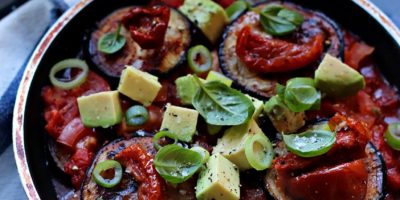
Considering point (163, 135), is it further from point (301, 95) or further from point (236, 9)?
point (236, 9)

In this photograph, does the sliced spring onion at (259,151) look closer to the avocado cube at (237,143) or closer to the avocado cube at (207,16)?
the avocado cube at (237,143)

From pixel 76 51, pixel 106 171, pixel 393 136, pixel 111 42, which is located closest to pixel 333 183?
pixel 393 136

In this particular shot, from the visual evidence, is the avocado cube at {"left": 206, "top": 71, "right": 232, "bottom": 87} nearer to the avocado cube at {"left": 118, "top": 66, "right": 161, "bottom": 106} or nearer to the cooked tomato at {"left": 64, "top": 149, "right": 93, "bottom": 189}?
the avocado cube at {"left": 118, "top": 66, "right": 161, "bottom": 106}

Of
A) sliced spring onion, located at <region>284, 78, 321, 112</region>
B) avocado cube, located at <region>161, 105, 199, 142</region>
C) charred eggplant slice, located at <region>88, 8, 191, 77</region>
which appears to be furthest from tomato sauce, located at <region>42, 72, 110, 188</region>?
sliced spring onion, located at <region>284, 78, 321, 112</region>

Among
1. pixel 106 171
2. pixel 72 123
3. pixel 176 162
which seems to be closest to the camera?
pixel 176 162

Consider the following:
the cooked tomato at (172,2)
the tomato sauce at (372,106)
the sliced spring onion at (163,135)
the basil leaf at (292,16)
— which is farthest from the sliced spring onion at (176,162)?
the cooked tomato at (172,2)

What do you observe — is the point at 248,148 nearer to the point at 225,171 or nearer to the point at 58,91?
the point at 225,171
